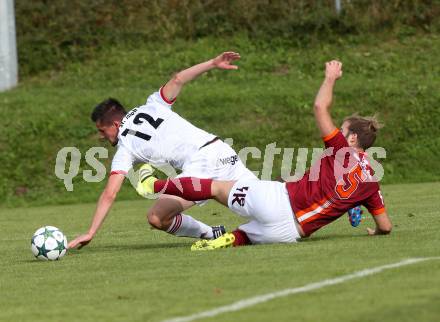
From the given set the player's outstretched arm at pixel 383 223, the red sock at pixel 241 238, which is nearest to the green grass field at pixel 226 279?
the player's outstretched arm at pixel 383 223

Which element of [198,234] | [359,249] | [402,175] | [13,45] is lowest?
[402,175]

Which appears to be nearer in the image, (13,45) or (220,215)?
(220,215)

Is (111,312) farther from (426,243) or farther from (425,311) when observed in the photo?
(426,243)

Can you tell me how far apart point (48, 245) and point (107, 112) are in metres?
1.55

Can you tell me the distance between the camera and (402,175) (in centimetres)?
2231

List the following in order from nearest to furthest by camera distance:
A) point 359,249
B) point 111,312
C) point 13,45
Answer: point 111,312 < point 359,249 < point 13,45

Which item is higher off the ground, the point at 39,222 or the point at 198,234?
the point at 198,234

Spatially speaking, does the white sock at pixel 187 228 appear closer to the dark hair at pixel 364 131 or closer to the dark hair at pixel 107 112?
the dark hair at pixel 107 112

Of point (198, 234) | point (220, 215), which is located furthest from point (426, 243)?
point (220, 215)

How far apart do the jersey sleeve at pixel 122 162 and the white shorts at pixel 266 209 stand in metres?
1.17

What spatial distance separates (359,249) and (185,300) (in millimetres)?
2652

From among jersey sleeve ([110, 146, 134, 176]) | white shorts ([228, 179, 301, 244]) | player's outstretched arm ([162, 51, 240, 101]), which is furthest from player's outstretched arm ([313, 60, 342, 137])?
jersey sleeve ([110, 146, 134, 176])

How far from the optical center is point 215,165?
11.3 meters

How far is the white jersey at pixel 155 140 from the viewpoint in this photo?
11109 mm
